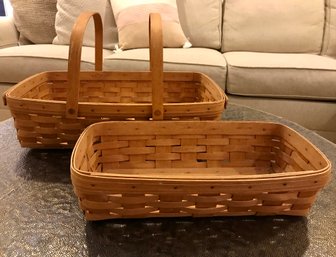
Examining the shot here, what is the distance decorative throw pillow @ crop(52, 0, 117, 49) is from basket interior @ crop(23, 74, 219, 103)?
1.04m

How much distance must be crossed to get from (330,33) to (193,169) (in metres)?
1.68

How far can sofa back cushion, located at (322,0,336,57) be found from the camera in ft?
6.56

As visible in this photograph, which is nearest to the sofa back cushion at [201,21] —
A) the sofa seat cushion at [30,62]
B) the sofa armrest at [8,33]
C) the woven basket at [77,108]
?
the sofa seat cushion at [30,62]

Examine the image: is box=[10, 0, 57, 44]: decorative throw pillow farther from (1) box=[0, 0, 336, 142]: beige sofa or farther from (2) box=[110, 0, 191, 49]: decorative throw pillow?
(2) box=[110, 0, 191, 49]: decorative throw pillow

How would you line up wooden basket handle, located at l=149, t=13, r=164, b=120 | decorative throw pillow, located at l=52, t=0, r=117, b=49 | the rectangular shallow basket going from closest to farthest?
the rectangular shallow basket < wooden basket handle, located at l=149, t=13, r=164, b=120 < decorative throw pillow, located at l=52, t=0, r=117, b=49

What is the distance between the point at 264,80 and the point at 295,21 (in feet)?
1.92

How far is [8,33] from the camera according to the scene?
2.06 m

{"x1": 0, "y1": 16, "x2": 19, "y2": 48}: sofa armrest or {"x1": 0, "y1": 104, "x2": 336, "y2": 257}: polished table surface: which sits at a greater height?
{"x1": 0, "y1": 104, "x2": 336, "y2": 257}: polished table surface

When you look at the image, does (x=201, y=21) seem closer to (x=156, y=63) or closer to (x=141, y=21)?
(x=141, y=21)

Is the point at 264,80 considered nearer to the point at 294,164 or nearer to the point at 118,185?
the point at 294,164

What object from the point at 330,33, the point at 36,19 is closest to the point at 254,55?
the point at 330,33

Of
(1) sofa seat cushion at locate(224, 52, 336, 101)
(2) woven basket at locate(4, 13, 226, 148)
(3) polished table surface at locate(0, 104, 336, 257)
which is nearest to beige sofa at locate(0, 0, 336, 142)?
(1) sofa seat cushion at locate(224, 52, 336, 101)

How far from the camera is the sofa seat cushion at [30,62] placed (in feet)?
5.44

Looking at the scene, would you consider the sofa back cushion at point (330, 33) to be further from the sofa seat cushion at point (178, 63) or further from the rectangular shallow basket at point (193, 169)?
the rectangular shallow basket at point (193, 169)
